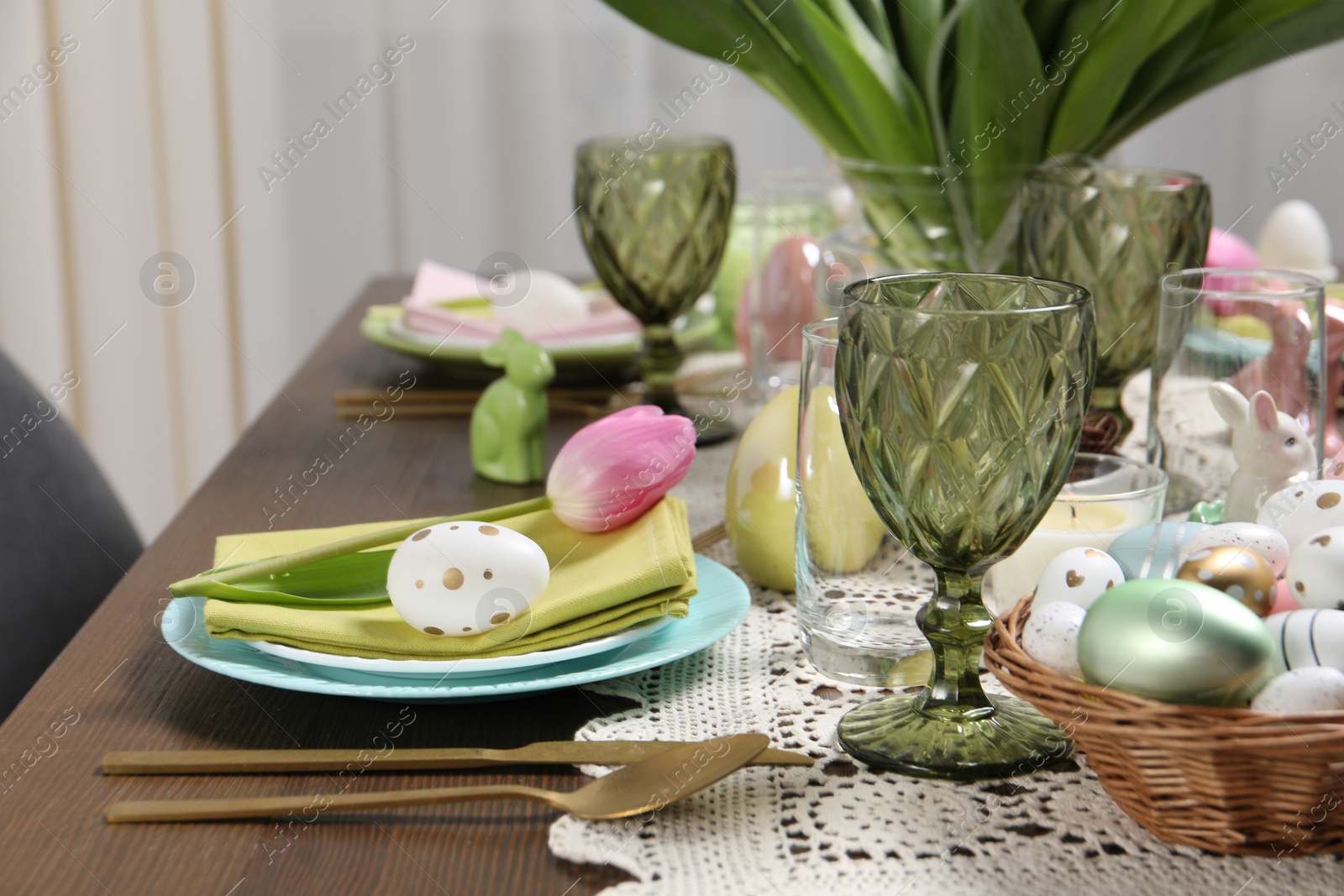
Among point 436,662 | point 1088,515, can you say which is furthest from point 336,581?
point 1088,515

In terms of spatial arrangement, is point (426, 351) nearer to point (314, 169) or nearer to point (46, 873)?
point (46, 873)

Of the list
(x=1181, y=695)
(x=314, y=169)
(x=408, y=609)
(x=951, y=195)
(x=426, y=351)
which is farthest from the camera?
(x=314, y=169)

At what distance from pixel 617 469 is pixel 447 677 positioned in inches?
4.6

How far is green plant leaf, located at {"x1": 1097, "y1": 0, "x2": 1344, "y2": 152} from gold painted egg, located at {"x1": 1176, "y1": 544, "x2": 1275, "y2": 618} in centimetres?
47

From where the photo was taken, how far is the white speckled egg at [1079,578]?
0.41 m

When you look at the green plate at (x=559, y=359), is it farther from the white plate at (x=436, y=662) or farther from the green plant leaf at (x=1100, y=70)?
the white plate at (x=436, y=662)

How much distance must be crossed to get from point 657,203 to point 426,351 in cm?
22

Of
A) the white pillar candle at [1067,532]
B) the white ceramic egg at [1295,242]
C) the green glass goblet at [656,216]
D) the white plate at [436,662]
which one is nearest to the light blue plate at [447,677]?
the white plate at [436,662]

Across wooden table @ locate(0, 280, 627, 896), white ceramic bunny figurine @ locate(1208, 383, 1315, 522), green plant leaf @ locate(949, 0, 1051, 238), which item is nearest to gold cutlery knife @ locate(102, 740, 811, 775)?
wooden table @ locate(0, 280, 627, 896)

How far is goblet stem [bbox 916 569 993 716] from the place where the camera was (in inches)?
16.6

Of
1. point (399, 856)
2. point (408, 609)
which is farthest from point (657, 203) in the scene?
point (399, 856)

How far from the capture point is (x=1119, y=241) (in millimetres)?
675

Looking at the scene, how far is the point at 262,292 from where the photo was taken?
2.06m

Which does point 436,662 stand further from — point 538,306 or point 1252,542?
point 538,306
